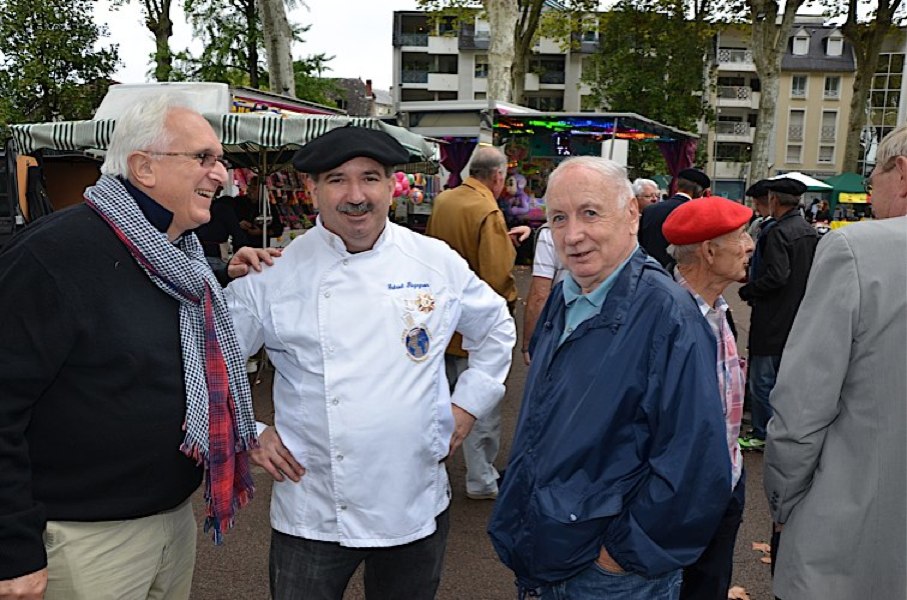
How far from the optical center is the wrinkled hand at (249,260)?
2.27 m

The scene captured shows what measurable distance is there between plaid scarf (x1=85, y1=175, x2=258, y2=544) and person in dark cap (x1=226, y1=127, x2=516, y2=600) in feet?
0.36

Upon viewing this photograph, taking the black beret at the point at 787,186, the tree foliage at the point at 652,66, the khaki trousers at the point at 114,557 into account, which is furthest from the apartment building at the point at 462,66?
the khaki trousers at the point at 114,557

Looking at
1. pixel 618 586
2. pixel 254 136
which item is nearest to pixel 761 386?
pixel 618 586

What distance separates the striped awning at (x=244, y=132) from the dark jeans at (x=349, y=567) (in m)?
4.88

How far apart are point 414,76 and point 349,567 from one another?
64003 mm

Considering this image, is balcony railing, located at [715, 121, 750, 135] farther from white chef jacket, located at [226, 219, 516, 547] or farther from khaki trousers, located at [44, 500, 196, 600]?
khaki trousers, located at [44, 500, 196, 600]

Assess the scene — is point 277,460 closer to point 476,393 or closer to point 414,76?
point 476,393

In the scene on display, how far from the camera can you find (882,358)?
1.85 metres

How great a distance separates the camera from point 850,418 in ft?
6.29

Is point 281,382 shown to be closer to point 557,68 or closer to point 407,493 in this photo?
point 407,493

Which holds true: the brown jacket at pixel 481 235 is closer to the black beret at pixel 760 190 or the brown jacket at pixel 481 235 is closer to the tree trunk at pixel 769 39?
the black beret at pixel 760 190

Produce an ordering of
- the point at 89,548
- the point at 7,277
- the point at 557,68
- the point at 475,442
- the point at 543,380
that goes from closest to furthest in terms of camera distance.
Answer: the point at 7,277 < the point at 89,548 < the point at 543,380 < the point at 475,442 < the point at 557,68

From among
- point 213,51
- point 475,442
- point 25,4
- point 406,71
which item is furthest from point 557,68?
point 475,442

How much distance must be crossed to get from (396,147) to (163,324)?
87cm
